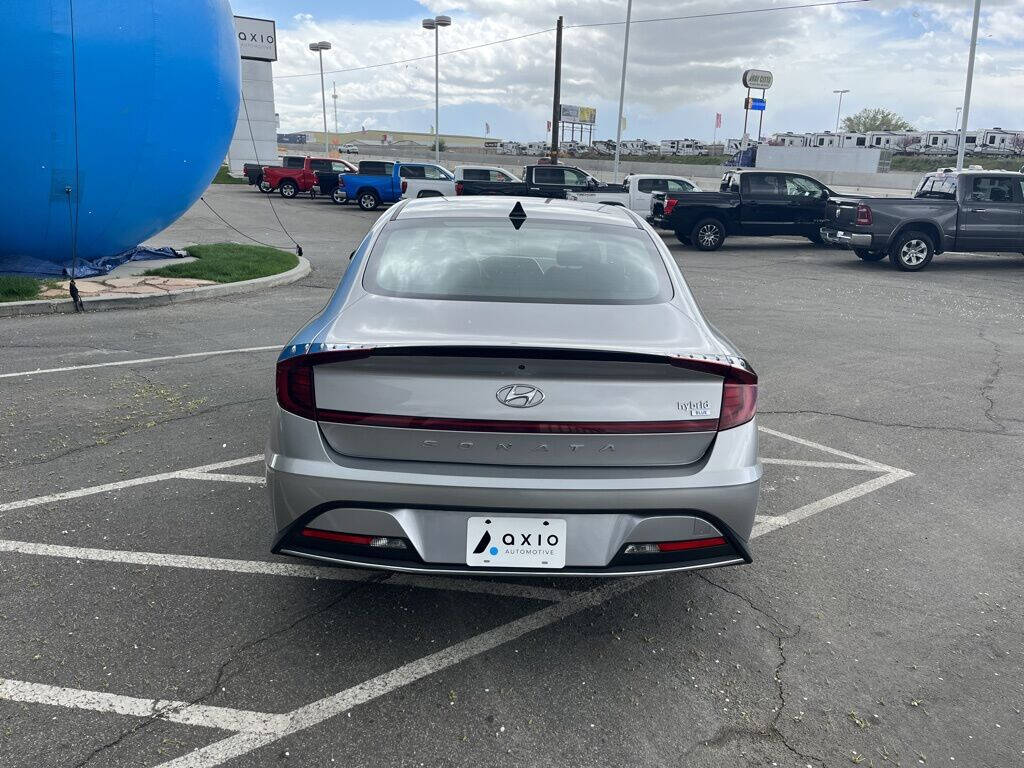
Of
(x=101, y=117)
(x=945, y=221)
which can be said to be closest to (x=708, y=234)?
(x=945, y=221)

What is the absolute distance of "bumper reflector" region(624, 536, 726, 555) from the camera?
2791 millimetres

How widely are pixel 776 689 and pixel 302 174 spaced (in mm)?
33465

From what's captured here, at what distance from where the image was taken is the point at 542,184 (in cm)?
2272

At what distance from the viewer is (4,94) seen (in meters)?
9.36

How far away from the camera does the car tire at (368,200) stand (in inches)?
1154

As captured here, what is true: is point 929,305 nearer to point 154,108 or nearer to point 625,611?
point 625,611

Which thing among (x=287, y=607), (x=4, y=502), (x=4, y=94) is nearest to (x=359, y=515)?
(x=287, y=607)

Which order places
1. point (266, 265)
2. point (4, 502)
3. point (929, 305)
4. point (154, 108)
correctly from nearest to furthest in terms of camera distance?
1. point (4, 502)
2. point (154, 108)
3. point (929, 305)
4. point (266, 265)

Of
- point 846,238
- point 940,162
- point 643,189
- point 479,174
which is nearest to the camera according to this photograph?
point 846,238

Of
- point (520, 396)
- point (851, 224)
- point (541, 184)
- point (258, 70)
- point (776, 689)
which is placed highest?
point (258, 70)

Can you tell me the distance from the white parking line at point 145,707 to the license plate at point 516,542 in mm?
879

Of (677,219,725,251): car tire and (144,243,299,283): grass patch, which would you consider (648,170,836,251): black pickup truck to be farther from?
(144,243,299,283): grass patch

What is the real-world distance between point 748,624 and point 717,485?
2.94 feet

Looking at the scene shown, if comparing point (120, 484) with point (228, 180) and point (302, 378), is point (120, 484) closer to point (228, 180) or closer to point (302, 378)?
point (302, 378)
